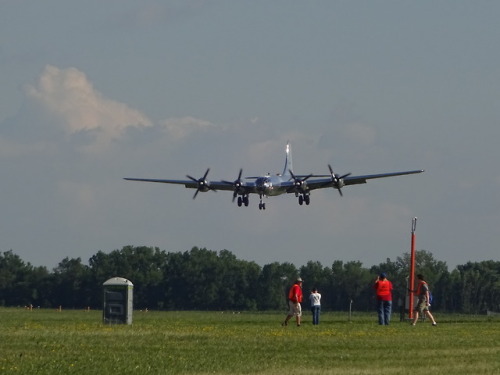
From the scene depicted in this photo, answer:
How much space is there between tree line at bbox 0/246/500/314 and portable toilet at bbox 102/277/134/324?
75.3 meters

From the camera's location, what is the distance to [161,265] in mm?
136750

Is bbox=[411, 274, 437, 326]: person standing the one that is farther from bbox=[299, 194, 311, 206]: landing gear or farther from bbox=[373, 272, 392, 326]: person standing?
bbox=[299, 194, 311, 206]: landing gear

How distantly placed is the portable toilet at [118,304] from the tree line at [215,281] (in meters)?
75.3

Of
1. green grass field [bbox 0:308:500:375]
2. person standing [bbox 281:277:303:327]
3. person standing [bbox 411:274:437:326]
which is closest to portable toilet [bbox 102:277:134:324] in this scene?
green grass field [bbox 0:308:500:375]

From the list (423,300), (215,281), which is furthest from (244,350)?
(215,281)

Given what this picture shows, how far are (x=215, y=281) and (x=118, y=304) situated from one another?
95.2m

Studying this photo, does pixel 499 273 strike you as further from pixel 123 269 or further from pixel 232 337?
pixel 232 337

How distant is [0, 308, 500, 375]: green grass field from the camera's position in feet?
72.5

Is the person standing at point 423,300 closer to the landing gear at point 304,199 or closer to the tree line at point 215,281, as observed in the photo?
the landing gear at point 304,199

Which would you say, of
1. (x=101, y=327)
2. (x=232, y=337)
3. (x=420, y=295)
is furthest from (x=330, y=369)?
(x=420, y=295)

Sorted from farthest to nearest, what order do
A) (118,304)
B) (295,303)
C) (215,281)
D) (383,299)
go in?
(215,281) < (295,303) < (383,299) < (118,304)

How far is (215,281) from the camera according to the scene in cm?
13125

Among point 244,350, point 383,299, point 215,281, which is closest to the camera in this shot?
point 244,350

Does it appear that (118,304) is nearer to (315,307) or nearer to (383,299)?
(315,307)
